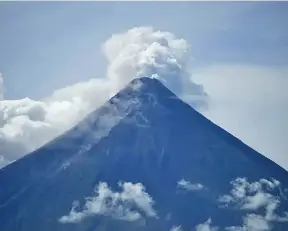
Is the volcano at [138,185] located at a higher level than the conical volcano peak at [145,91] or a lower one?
lower

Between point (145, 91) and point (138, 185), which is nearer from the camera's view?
point (138, 185)

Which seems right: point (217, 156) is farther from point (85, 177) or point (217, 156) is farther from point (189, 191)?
point (85, 177)

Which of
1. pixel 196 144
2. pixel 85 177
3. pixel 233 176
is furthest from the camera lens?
pixel 196 144

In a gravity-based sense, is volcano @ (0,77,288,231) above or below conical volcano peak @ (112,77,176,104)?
below

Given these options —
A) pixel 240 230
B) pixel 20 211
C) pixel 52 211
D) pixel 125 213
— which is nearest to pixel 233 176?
pixel 240 230

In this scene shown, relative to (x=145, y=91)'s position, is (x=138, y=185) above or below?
below

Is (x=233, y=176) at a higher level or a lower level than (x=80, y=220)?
higher

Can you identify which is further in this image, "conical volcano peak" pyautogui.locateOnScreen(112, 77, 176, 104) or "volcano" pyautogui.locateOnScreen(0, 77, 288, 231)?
"conical volcano peak" pyautogui.locateOnScreen(112, 77, 176, 104)

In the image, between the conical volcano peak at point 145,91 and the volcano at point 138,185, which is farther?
the conical volcano peak at point 145,91
